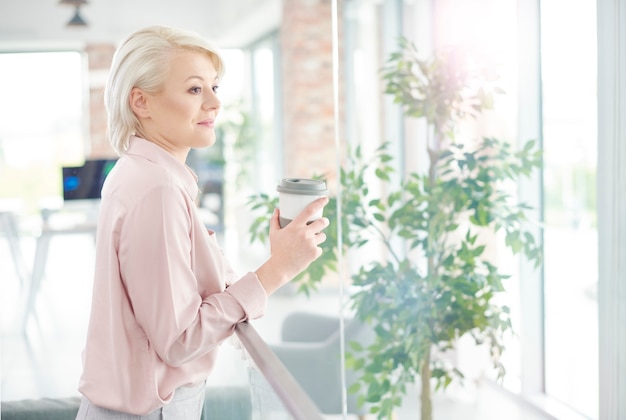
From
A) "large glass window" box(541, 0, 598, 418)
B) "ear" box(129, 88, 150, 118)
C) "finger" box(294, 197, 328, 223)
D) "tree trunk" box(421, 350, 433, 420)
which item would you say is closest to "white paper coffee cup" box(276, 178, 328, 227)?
"finger" box(294, 197, 328, 223)

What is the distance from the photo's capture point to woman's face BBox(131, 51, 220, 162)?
1.42 meters

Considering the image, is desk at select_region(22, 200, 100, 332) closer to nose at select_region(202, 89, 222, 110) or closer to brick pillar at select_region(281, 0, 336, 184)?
brick pillar at select_region(281, 0, 336, 184)

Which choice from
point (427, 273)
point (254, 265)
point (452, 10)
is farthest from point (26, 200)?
point (452, 10)

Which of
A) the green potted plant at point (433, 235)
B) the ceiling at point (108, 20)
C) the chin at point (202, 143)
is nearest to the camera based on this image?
the chin at point (202, 143)

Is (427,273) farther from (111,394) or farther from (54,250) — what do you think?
(111,394)

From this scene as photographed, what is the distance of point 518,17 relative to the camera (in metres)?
2.84

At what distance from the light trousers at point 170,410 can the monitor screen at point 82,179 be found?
187 cm

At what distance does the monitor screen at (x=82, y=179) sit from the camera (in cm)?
321

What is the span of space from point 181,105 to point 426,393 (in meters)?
2.11

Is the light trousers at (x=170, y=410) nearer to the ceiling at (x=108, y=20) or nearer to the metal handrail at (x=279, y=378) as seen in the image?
the metal handrail at (x=279, y=378)

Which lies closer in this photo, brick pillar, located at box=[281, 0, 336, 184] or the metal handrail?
the metal handrail

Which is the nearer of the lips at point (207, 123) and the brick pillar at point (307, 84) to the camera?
the lips at point (207, 123)

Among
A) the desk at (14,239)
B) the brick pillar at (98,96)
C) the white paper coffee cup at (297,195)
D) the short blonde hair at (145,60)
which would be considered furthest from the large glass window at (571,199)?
the desk at (14,239)

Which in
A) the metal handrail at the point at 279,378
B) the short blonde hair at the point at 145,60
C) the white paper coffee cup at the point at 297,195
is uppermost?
the short blonde hair at the point at 145,60
